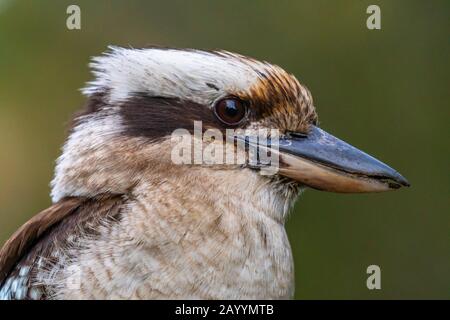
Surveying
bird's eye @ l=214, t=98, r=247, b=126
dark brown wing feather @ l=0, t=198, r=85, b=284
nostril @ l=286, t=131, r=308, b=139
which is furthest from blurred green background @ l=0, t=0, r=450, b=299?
dark brown wing feather @ l=0, t=198, r=85, b=284

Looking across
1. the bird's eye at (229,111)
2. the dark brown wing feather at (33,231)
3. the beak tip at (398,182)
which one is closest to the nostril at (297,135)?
the bird's eye at (229,111)

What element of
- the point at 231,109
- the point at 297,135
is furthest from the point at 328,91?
the point at 231,109

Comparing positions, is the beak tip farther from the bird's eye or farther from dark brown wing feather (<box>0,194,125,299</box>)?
dark brown wing feather (<box>0,194,125,299</box>)

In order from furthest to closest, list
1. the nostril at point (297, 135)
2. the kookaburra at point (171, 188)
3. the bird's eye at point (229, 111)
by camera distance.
A: the nostril at point (297, 135)
the bird's eye at point (229, 111)
the kookaburra at point (171, 188)

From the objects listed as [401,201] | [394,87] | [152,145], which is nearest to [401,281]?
[401,201]

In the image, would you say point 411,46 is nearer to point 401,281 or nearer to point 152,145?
point 401,281

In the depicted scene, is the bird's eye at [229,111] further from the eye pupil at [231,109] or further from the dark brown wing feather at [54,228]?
the dark brown wing feather at [54,228]
